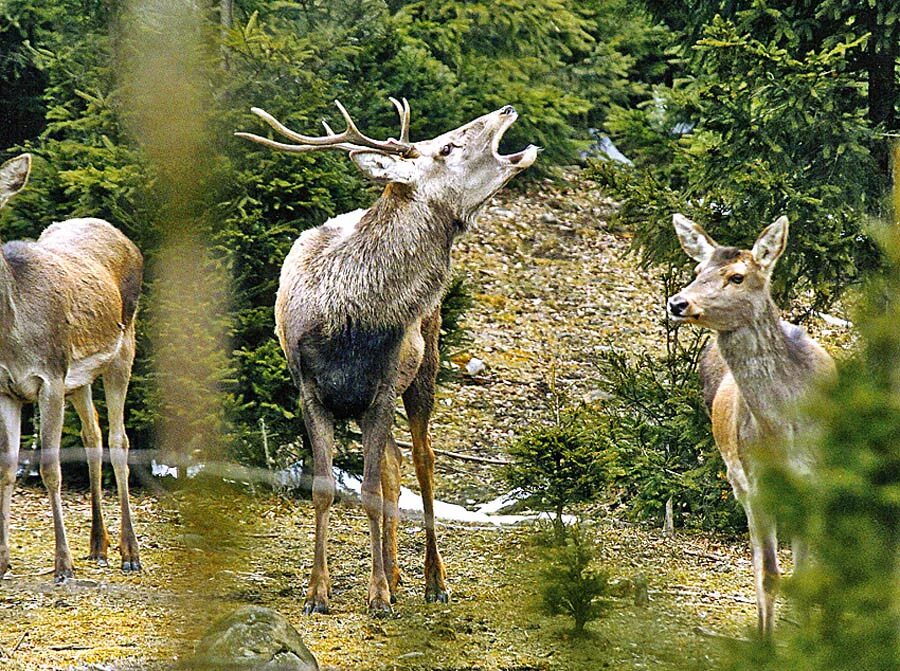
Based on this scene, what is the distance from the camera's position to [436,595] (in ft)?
22.1

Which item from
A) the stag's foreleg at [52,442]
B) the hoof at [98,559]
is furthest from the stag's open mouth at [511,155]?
the hoof at [98,559]

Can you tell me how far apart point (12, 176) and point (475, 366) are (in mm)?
6688

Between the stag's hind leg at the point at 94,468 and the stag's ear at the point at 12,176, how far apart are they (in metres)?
1.30

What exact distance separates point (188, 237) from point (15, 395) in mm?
6072

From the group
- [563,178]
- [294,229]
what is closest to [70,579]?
[294,229]

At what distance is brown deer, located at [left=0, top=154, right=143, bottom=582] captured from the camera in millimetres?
6676

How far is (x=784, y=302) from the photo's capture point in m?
8.59

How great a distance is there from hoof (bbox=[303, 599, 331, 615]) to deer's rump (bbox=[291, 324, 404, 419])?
960 millimetres

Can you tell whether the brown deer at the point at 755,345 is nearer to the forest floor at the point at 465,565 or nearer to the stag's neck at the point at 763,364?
the stag's neck at the point at 763,364

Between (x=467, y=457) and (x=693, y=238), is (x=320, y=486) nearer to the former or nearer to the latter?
(x=693, y=238)

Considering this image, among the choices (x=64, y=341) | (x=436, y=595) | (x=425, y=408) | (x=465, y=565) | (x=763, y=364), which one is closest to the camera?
(x=763, y=364)

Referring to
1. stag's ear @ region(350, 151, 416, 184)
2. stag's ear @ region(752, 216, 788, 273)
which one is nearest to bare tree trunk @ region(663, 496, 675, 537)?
stag's ear @ region(752, 216, 788, 273)

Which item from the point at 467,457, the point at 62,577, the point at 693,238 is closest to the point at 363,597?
the point at 62,577

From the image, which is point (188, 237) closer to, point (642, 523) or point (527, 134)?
point (642, 523)
